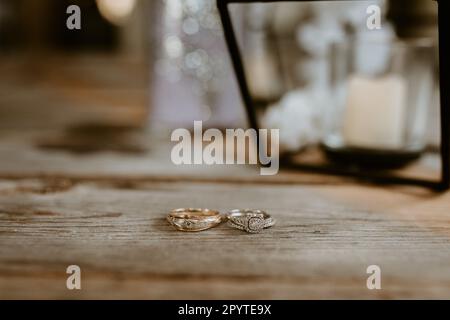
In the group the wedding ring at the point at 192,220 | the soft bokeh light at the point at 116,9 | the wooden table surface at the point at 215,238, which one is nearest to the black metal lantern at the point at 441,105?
the wooden table surface at the point at 215,238

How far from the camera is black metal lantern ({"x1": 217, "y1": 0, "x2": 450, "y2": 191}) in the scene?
1.73ft

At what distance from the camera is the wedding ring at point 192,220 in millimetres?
488

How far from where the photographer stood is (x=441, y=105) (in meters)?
0.56

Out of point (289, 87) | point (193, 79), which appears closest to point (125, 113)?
point (193, 79)

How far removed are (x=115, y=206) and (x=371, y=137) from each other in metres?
0.41

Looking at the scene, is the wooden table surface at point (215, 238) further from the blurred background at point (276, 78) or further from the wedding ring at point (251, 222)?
the blurred background at point (276, 78)

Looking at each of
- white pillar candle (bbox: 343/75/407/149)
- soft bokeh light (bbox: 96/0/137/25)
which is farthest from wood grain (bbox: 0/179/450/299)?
soft bokeh light (bbox: 96/0/137/25)

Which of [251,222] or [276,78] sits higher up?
[276,78]

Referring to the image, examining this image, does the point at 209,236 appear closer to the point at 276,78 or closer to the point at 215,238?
the point at 215,238

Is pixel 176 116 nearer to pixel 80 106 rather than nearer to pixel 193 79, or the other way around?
pixel 193 79

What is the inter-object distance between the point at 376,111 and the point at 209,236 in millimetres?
398

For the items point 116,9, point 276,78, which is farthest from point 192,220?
point 116,9

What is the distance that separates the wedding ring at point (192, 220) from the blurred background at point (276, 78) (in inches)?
12.1

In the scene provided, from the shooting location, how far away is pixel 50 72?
10.2ft
